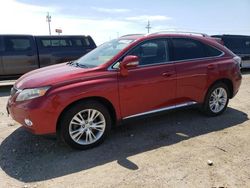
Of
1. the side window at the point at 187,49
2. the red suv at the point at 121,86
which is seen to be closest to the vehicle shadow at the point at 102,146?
the red suv at the point at 121,86

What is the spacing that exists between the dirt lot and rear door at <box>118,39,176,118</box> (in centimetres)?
54

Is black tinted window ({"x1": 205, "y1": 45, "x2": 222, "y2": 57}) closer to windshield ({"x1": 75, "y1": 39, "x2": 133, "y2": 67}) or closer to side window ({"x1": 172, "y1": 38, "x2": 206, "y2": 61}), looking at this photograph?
side window ({"x1": 172, "y1": 38, "x2": 206, "y2": 61})

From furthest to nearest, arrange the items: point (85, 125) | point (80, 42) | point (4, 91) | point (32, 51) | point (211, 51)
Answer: point (80, 42)
point (32, 51)
point (4, 91)
point (211, 51)
point (85, 125)

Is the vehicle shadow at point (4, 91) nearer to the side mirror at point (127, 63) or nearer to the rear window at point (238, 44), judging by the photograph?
the side mirror at point (127, 63)

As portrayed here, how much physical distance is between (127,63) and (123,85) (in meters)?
0.36

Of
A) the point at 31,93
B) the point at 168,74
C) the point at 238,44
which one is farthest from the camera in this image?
the point at 238,44

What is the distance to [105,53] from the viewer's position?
16.3ft

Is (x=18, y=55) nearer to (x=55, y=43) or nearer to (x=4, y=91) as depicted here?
(x=4, y=91)

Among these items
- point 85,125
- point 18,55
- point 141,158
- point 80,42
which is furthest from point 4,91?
point 141,158

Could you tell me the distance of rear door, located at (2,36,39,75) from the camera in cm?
950

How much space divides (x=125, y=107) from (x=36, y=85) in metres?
1.42

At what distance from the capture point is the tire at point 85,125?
4121 millimetres

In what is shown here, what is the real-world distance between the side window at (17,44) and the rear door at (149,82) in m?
6.29

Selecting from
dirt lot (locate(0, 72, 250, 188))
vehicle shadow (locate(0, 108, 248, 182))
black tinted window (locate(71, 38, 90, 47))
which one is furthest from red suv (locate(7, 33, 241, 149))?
black tinted window (locate(71, 38, 90, 47))
